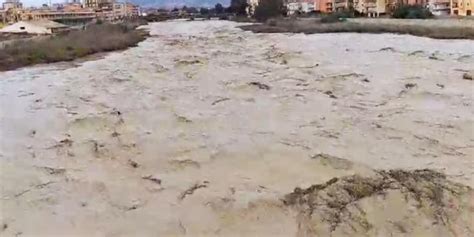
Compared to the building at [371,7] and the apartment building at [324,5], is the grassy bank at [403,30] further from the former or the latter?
the apartment building at [324,5]

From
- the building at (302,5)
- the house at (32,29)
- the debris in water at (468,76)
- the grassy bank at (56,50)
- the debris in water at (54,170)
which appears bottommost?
the debris in water at (54,170)

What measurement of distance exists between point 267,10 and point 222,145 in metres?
26.0

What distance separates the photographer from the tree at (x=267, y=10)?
98.3ft

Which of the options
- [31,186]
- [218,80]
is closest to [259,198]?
[31,186]

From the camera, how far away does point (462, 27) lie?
1653cm

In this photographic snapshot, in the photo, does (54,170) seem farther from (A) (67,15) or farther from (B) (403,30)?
(A) (67,15)

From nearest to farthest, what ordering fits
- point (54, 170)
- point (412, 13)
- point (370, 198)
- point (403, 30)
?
point (370, 198), point (54, 170), point (403, 30), point (412, 13)

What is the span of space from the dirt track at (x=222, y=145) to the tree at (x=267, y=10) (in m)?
21.0

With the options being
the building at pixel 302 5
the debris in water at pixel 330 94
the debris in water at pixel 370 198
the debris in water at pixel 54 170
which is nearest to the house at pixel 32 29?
the building at pixel 302 5

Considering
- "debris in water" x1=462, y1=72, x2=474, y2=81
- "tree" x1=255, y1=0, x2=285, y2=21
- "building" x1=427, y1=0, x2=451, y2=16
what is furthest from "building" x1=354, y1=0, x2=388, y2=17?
"debris in water" x1=462, y1=72, x2=474, y2=81

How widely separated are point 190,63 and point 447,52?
4.42 m

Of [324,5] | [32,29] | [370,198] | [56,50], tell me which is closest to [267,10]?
[32,29]

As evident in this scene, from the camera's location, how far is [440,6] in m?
31.0

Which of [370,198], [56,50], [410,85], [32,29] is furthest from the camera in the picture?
[32,29]
